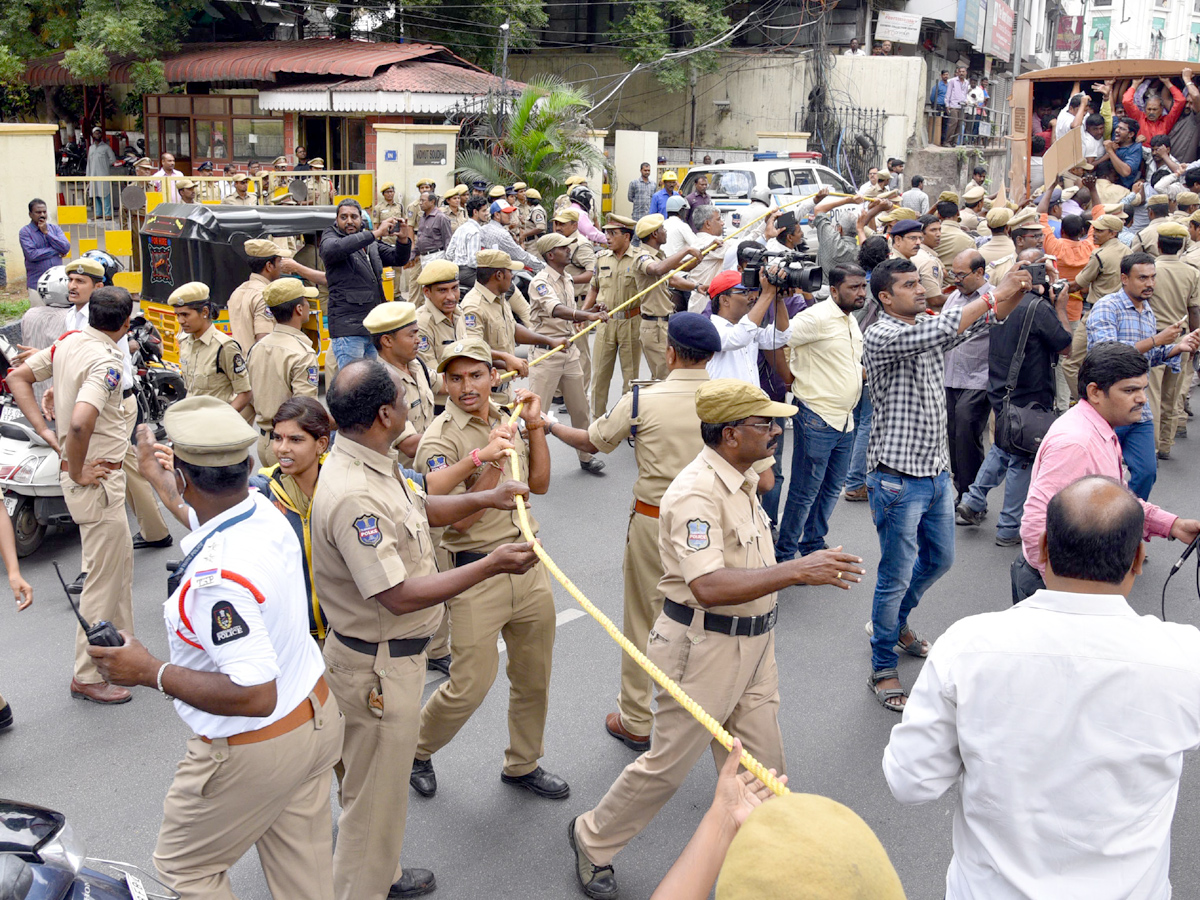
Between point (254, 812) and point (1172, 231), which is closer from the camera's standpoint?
point (254, 812)

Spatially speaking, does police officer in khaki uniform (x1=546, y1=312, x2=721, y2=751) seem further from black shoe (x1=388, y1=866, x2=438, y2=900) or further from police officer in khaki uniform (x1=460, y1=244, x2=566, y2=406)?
police officer in khaki uniform (x1=460, y1=244, x2=566, y2=406)

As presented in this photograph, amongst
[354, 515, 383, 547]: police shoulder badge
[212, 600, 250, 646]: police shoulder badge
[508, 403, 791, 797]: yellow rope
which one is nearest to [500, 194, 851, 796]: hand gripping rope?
[508, 403, 791, 797]: yellow rope

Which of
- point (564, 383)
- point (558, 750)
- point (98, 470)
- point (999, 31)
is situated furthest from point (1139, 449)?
point (999, 31)

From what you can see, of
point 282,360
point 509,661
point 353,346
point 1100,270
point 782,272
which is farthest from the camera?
point 1100,270

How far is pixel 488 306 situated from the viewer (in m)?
7.18

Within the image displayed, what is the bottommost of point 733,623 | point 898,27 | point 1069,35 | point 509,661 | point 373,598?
point 509,661

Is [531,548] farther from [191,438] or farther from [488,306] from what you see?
[488,306]

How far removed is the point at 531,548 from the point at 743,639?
804 millimetres

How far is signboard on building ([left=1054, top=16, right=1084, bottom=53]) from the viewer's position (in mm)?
50375

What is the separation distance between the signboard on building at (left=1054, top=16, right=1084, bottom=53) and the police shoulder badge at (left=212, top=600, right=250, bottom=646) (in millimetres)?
55912

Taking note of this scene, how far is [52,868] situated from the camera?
2.54 meters

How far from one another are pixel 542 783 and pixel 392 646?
130cm

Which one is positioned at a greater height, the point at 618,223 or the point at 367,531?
the point at 618,223

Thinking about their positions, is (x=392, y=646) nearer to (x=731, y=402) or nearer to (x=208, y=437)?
(x=208, y=437)
